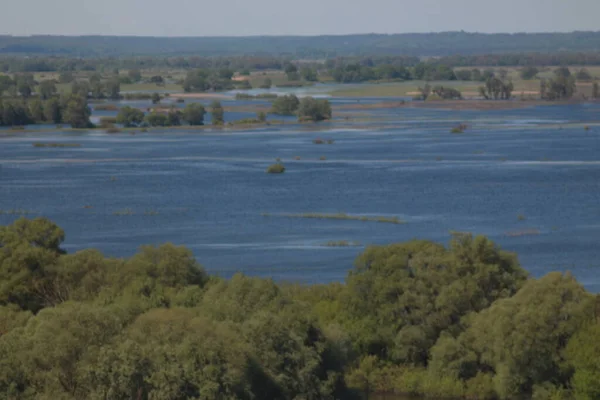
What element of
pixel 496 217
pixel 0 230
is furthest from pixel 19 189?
pixel 0 230

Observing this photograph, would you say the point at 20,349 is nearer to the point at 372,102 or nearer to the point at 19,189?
the point at 19,189

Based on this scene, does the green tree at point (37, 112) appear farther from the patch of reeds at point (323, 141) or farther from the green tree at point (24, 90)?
the patch of reeds at point (323, 141)

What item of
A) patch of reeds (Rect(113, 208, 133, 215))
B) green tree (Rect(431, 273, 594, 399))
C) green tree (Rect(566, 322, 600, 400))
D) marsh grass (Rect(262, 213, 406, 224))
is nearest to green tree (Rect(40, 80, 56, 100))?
patch of reeds (Rect(113, 208, 133, 215))

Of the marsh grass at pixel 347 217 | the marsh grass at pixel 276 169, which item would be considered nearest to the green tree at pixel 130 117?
the marsh grass at pixel 276 169

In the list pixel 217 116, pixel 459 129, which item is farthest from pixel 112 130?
pixel 459 129

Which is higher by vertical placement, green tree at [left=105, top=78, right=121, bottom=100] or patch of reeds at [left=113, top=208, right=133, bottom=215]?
patch of reeds at [left=113, top=208, right=133, bottom=215]

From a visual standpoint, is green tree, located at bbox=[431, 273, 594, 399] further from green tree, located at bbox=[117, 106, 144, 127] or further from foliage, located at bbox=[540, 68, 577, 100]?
foliage, located at bbox=[540, 68, 577, 100]
